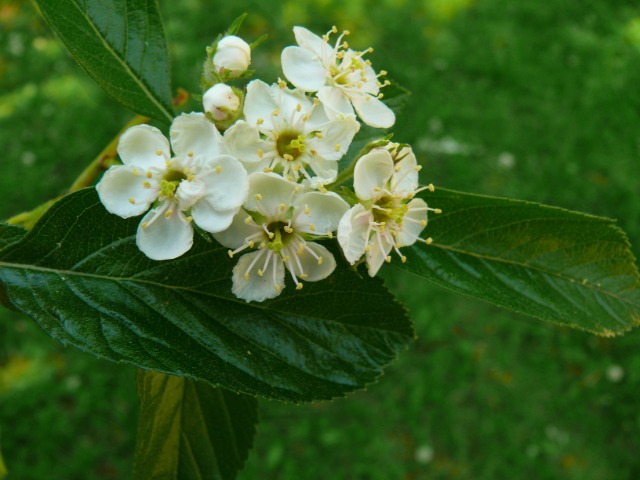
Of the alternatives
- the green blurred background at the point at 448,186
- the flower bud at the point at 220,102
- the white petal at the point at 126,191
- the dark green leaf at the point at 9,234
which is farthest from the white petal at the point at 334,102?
the green blurred background at the point at 448,186

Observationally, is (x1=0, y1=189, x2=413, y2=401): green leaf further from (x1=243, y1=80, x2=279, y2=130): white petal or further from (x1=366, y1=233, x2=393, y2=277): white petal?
(x1=243, y1=80, x2=279, y2=130): white petal

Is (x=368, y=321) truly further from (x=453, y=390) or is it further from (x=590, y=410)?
(x=590, y=410)

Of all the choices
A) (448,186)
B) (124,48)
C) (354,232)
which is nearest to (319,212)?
(354,232)

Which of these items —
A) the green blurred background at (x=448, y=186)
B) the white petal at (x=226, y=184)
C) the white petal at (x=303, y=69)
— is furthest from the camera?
the green blurred background at (x=448, y=186)

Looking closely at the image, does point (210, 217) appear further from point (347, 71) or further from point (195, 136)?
point (347, 71)

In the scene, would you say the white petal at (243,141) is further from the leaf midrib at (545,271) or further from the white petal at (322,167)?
the leaf midrib at (545,271)

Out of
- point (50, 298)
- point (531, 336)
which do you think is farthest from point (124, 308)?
point (531, 336)
